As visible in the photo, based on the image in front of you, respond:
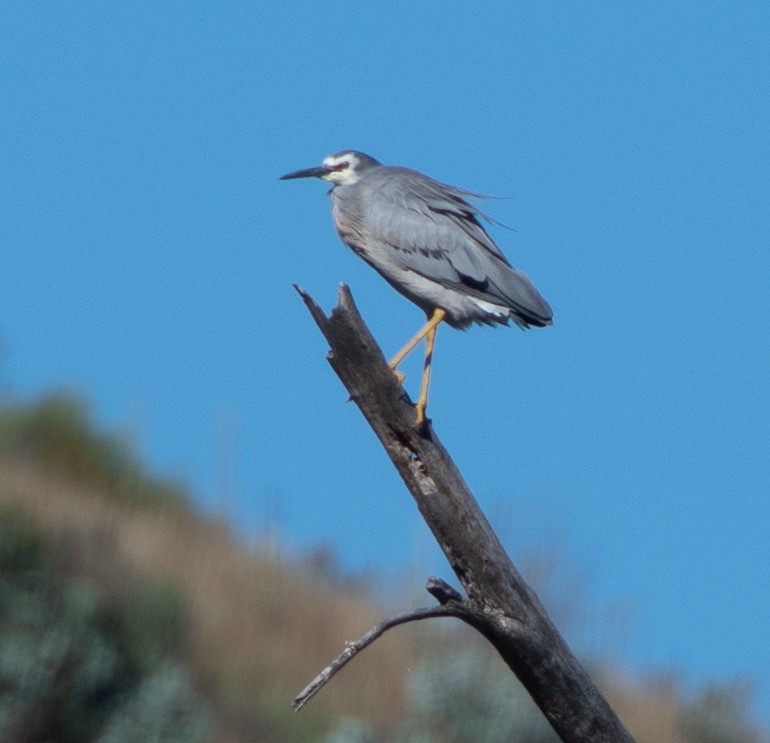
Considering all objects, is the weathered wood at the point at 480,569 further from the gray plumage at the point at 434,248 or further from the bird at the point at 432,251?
the gray plumage at the point at 434,248

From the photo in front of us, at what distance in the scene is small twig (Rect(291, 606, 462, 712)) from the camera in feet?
18.0

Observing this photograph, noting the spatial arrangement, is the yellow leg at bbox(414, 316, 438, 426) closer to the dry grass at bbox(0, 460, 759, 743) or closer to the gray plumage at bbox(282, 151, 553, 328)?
the gray plumage at bbox(282, 151, 553, 328)

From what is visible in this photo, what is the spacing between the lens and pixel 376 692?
56.6ft

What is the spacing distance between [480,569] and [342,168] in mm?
3896

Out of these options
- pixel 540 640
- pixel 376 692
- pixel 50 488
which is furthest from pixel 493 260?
pixel 50 488

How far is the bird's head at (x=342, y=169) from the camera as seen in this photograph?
9.48 metres

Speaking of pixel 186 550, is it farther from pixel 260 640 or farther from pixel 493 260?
pixel 493 260

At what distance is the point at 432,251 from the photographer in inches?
328

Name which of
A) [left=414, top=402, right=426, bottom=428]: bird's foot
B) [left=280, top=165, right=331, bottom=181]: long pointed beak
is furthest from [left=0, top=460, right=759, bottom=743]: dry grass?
[left=414, top=402, right=426, bottom=428]: bird's foot

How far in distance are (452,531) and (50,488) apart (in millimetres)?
13108

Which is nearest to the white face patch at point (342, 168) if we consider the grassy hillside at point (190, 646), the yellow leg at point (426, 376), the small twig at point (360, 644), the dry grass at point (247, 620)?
the yellow leg at point (426, 376)

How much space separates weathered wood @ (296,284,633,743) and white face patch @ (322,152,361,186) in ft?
10.5

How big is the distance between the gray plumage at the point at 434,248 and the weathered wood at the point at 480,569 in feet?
6.10

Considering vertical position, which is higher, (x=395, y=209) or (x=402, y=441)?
(x=395, y=209)
